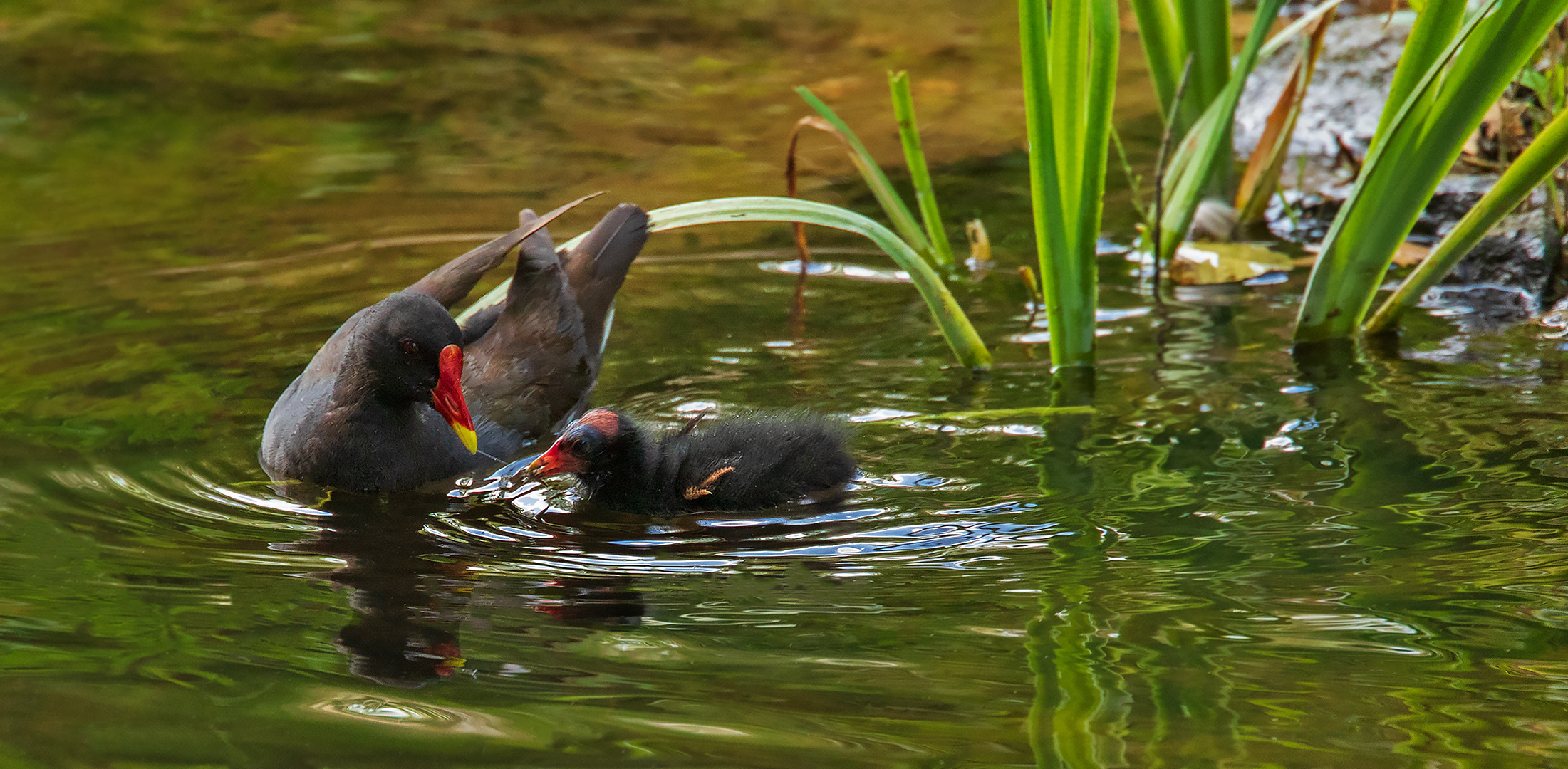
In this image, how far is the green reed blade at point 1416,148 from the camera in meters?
3.27

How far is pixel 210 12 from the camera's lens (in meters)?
8.35

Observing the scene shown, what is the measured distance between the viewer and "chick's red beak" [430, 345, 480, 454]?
3.38 meters

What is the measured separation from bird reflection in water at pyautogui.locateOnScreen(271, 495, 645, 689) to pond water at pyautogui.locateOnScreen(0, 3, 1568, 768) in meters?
0.01

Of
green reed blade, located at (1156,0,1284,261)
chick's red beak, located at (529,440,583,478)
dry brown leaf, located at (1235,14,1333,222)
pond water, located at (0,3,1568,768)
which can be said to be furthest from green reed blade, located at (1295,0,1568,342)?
chick's red beak, located at (529,440,583,478)

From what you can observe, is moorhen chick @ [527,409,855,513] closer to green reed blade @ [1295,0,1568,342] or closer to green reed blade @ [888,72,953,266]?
green reed blade @ [888,72,953,266]

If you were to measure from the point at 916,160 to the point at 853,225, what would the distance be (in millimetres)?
629

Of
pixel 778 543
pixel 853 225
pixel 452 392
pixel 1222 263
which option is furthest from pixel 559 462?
pixel 1222 263

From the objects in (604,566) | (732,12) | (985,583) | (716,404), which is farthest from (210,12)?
(985,583)

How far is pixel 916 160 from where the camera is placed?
4086 millimetres

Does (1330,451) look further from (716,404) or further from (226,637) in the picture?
(226,637)

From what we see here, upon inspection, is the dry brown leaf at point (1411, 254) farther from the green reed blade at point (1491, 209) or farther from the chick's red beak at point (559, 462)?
Result: the chick's red beak at point (559, 462)

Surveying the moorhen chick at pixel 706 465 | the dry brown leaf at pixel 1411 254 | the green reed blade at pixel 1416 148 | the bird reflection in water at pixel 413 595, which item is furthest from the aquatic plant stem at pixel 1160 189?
the bird reflection in water at pixel 413 595

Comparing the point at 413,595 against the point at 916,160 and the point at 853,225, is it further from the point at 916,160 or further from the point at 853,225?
the point at 916,160

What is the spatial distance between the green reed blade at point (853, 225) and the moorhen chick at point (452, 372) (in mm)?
396
